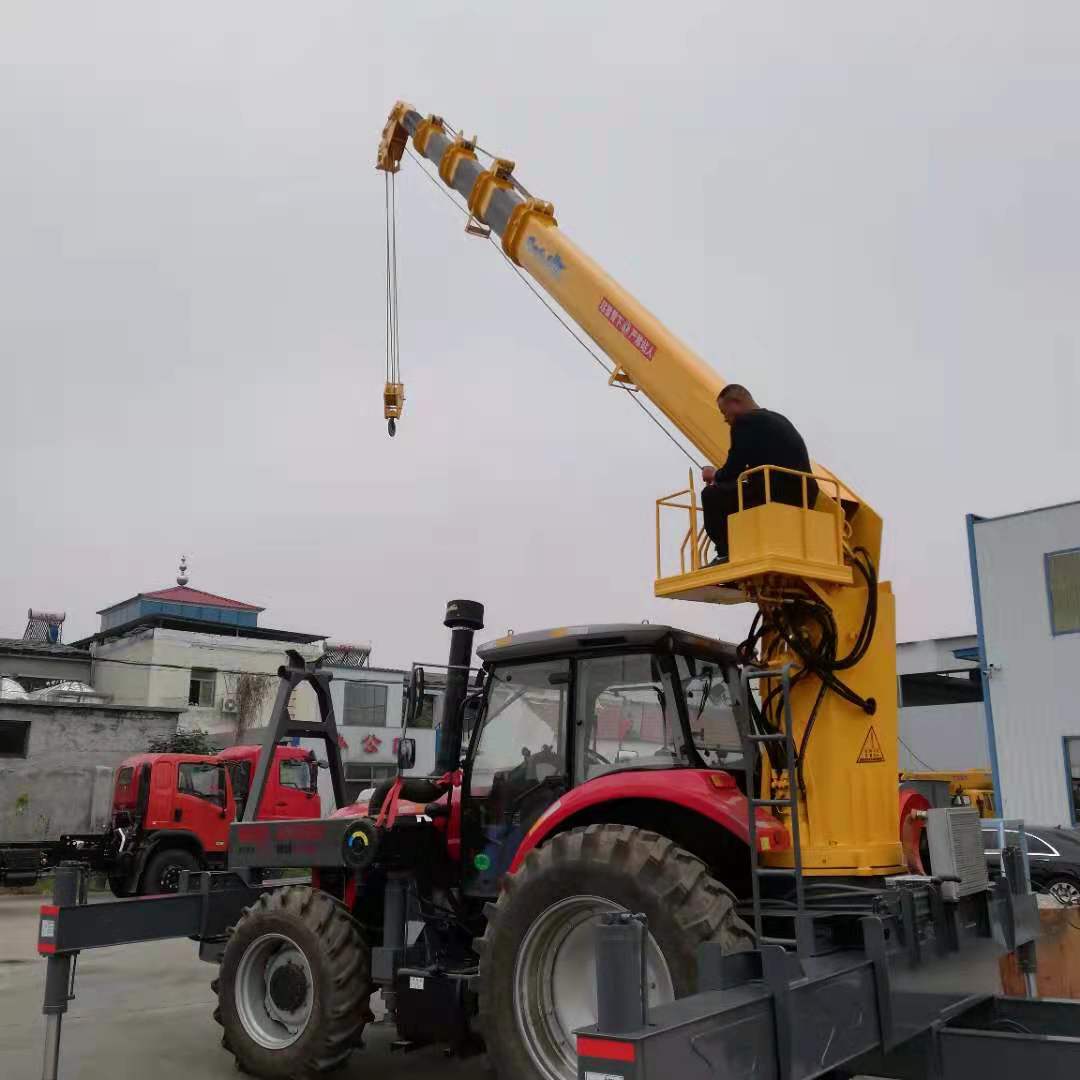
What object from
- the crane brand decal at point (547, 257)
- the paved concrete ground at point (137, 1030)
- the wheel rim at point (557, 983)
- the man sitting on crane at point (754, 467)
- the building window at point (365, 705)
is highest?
the crane brand decal at point (547, 257)

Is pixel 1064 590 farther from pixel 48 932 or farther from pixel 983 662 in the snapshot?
pixel 48 932

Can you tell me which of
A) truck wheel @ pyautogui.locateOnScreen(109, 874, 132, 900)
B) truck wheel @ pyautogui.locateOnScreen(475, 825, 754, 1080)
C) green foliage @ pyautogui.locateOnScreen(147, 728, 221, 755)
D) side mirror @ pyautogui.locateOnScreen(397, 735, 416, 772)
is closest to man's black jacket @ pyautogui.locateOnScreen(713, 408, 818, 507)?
truck wheel @ pyautogui.locateOnScreen(475, 825, 754, 1080)

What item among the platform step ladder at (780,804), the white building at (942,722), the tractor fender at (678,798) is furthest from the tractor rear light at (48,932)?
the white building at (942,722)

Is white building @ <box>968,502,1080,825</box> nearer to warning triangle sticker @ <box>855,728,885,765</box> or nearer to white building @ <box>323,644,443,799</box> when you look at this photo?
warning triangle sticker @ <box>855,728,885,765</box>

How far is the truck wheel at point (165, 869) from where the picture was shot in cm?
1720

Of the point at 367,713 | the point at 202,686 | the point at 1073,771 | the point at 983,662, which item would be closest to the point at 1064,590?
the point at 983,662

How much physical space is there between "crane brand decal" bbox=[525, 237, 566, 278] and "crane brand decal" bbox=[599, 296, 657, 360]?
88 cm

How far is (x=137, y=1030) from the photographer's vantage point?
803cm

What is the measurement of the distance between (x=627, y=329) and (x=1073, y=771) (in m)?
16.8

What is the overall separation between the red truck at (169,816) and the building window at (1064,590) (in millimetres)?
14459

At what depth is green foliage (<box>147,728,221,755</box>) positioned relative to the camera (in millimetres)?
25125

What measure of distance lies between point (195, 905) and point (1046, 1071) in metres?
5.59

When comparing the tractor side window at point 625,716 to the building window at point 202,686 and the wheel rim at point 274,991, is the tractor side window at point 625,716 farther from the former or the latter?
the building window at point 202,686

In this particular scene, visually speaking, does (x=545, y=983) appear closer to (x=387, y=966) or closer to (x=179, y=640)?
(x=387, y=966)
